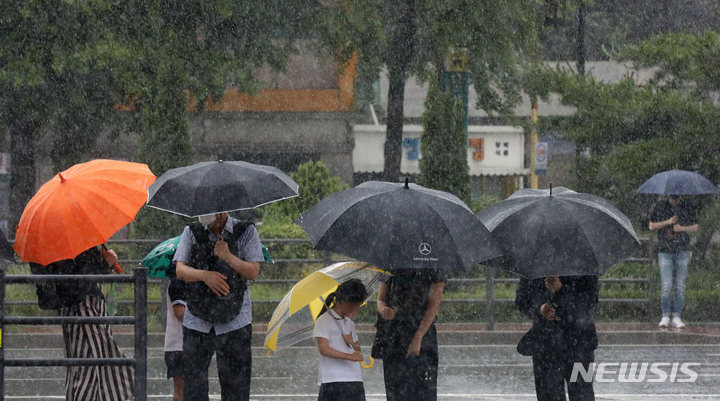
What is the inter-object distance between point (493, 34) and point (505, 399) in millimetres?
12122

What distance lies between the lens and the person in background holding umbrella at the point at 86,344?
7.43m

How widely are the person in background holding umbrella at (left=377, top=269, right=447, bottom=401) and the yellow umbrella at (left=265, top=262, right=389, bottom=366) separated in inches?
10.1

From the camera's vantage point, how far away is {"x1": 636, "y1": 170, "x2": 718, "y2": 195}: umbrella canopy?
51.6 feet

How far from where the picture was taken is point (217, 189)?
23.0 ft

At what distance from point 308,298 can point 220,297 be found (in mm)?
606

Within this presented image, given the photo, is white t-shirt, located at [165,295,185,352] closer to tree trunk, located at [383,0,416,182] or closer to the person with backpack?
the person with backpack

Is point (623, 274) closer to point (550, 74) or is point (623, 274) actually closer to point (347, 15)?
point (550, 74)

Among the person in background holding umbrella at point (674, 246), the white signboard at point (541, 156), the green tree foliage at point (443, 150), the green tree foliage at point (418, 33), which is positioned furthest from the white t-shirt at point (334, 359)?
the white signboard at point (541, 156)

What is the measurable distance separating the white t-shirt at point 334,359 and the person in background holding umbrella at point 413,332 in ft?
0.72

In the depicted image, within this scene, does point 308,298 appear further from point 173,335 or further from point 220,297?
point 173,335

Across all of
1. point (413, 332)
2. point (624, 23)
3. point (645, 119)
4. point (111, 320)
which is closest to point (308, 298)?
point (413, 332)

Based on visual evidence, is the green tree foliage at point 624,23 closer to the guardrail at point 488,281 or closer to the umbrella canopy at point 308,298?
the guardrail at point 488,281

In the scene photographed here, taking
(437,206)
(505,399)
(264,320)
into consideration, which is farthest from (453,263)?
(264,320)

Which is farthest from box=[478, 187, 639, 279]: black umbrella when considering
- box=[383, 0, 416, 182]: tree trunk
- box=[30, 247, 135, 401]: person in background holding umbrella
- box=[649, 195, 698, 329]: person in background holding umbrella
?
box=[383, 0, 416, 182]: tree trunk
